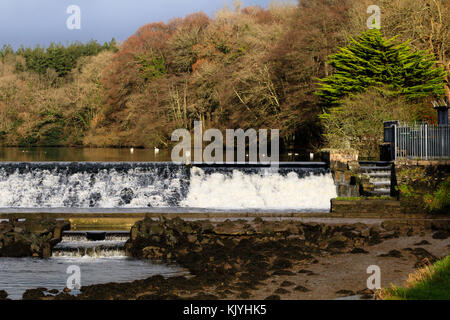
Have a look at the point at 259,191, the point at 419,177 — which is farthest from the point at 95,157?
the point at 419,177

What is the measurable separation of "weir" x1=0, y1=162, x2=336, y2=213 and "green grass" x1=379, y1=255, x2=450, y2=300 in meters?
12.8

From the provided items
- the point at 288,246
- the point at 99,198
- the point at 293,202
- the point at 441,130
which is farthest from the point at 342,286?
the point at 99,198

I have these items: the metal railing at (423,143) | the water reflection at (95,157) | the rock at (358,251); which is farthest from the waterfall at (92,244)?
the water reflection at (95,157)

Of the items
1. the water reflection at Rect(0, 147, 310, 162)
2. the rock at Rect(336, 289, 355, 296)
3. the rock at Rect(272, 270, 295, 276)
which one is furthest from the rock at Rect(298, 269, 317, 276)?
the water reflection at Rect(0, 147, 310, 162)

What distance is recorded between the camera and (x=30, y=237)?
579 inches

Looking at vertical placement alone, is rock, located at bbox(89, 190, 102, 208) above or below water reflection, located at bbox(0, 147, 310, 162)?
below

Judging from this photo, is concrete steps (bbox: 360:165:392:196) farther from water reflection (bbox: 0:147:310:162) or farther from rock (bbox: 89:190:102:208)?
water reflection (bbox: 0:147:310:162)

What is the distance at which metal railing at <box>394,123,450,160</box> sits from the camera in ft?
62.3

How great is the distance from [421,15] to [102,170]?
24.3 meters

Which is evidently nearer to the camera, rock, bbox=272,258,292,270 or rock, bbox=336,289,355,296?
rock, bbox=336,289,355,296

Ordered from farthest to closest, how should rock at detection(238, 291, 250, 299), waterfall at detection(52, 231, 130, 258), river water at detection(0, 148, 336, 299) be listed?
river water at detection(0, 148, 336, 299), waterfall at detection(52, 231, 130, 258), rock at detection(238, 291, 250, 299)

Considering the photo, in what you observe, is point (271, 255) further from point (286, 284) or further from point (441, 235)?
point (441, 235)

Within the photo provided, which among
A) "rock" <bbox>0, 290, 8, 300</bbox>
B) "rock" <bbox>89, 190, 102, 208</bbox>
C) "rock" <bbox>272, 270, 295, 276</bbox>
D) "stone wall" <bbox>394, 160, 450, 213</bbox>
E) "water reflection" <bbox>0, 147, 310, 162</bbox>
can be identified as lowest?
"rock" <bbox>0, 290, 8, 300</bbox>

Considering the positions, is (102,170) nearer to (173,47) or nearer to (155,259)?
(155,259)
